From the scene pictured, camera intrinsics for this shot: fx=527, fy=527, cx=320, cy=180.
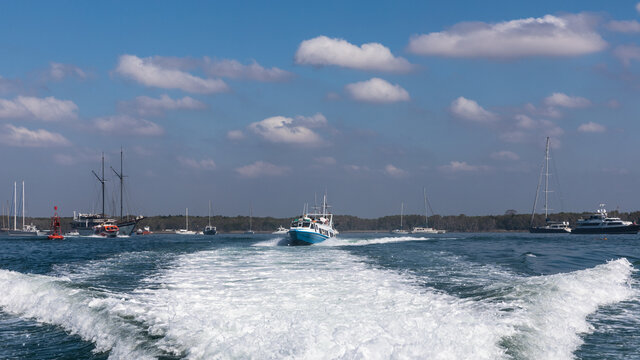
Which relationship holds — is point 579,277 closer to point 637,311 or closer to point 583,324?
point 637,311

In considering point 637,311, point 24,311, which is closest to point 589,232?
point 637,311

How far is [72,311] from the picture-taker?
13.9 meters

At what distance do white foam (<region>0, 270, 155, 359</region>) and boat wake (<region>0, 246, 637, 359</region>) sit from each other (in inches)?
1.5

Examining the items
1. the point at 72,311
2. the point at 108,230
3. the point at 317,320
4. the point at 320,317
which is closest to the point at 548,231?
the point at 108,230

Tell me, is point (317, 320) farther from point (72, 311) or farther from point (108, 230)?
point (108, 230)

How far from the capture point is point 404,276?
74.2 feet

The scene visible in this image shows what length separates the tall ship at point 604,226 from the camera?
110 meters

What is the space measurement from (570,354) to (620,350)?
1.20 m

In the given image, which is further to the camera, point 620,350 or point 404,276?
point 404,276

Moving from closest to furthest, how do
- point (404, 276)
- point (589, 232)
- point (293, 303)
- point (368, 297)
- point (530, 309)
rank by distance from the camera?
point (530, 309)
point (293, 303)
point (368, 297)
point (404, 276)
point (589, 232)

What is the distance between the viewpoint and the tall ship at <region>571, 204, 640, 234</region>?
359 feet

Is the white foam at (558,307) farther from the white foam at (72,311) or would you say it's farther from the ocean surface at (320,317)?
the white foam at (72,311)

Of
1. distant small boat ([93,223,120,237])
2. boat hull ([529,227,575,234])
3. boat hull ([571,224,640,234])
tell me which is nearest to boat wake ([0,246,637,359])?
distant small boat ([93,223,120,237])

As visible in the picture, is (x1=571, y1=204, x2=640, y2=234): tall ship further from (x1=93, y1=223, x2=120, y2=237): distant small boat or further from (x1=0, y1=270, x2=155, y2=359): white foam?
(x1=0, y1=270, x2=155, y2=359): white foam
